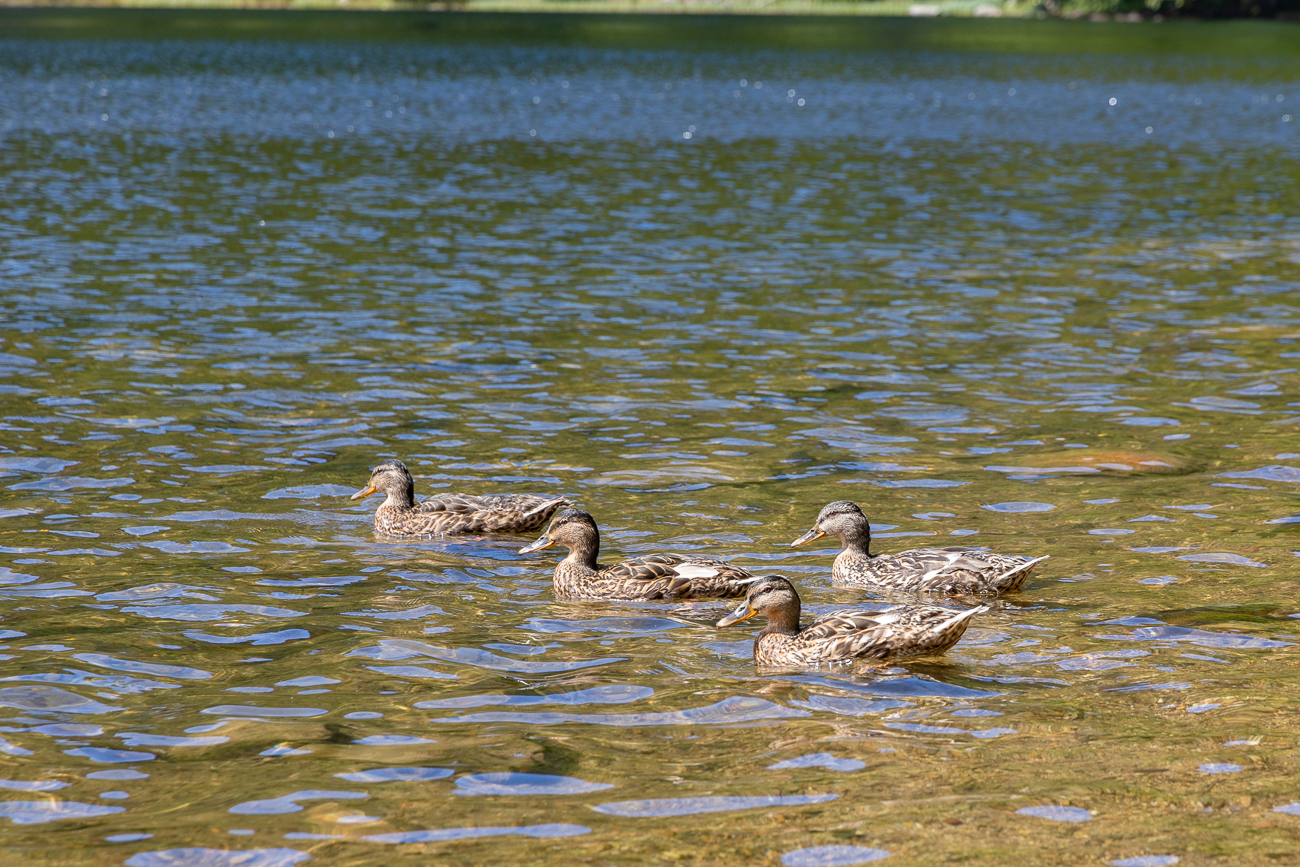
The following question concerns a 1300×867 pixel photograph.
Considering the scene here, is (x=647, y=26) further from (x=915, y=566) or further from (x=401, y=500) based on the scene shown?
(x=915, y=566)

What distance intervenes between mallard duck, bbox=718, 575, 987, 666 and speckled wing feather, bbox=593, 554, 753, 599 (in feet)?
3.75

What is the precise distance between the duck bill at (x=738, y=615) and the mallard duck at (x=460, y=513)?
9.26 feet

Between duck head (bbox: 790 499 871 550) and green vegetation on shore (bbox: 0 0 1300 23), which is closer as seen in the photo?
duck head (bbox: 790 499 871 550)

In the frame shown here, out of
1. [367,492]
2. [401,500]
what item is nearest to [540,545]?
[401,500]

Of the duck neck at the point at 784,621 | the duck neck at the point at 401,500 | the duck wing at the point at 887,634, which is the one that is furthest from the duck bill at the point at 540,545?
the duck wing at the point at 887,634

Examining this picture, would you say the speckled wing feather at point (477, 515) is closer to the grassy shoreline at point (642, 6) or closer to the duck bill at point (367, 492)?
the duck bill at point (367, 492)

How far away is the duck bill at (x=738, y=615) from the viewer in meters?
9.70

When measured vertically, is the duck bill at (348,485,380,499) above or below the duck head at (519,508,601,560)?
below

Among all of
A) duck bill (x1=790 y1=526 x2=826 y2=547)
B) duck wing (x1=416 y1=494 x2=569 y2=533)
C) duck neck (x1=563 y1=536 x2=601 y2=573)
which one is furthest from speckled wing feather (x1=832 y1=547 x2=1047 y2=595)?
duck wing (x1=416 y1=494 x2=569 y2=533)

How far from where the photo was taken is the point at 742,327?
21.3 meters

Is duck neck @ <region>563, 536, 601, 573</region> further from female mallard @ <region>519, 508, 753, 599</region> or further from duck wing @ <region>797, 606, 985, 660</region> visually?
duck wing @ <region>797, 606, 985, 660</region>

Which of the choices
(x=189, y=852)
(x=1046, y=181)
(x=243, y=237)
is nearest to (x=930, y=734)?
(x=189, y=852)

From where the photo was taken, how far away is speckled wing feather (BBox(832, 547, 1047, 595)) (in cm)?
1049

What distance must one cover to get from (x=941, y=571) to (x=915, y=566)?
227 mm
